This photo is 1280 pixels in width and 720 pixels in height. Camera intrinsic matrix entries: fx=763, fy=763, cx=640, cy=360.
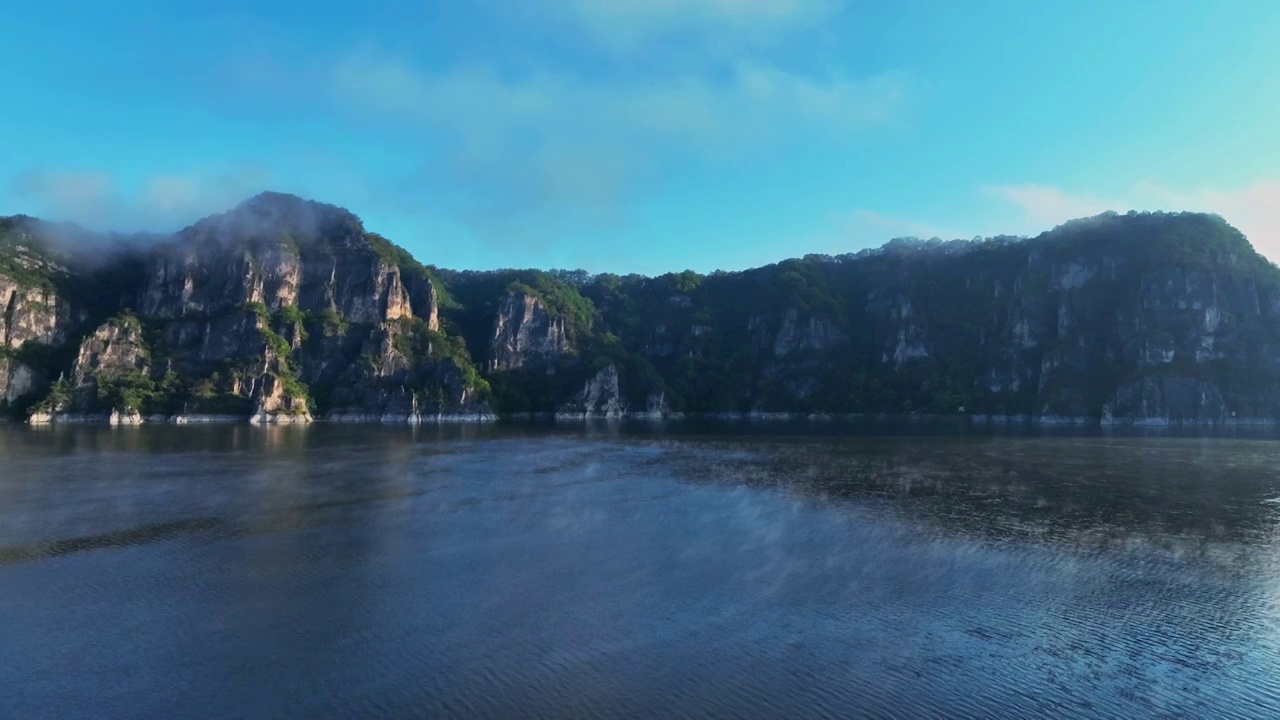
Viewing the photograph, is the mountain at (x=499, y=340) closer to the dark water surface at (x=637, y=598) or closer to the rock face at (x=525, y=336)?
the rock face at (x=525, y=336)

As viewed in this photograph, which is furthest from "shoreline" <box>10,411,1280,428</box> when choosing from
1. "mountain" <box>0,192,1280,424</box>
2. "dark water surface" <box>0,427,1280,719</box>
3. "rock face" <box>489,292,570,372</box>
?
"dark water surface" <box>0,427,1280,719</box>

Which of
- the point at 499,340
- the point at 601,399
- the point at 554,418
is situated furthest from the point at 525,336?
the point at 554,418

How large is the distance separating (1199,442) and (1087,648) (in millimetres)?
83845

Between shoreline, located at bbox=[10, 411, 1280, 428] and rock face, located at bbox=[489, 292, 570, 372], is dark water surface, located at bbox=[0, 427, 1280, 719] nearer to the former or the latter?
shoreline, located at bbox=[10, 411, 1280, 428]

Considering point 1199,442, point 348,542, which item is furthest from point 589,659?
point 1199,442

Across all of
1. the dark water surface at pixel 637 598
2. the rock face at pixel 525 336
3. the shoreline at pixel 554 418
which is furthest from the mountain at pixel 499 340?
the dark water surface at pixel 637 598

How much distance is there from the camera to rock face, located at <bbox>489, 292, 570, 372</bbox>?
190 meters

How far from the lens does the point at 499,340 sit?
625 feet

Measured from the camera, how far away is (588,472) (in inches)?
2232

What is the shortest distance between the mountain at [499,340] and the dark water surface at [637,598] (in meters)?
105

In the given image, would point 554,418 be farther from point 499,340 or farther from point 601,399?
point 499,340

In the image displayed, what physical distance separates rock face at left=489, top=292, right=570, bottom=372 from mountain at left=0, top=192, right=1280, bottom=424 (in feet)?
1.68

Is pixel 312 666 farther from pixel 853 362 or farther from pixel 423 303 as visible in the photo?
pixel 853 362

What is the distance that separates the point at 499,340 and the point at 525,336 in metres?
6.62
